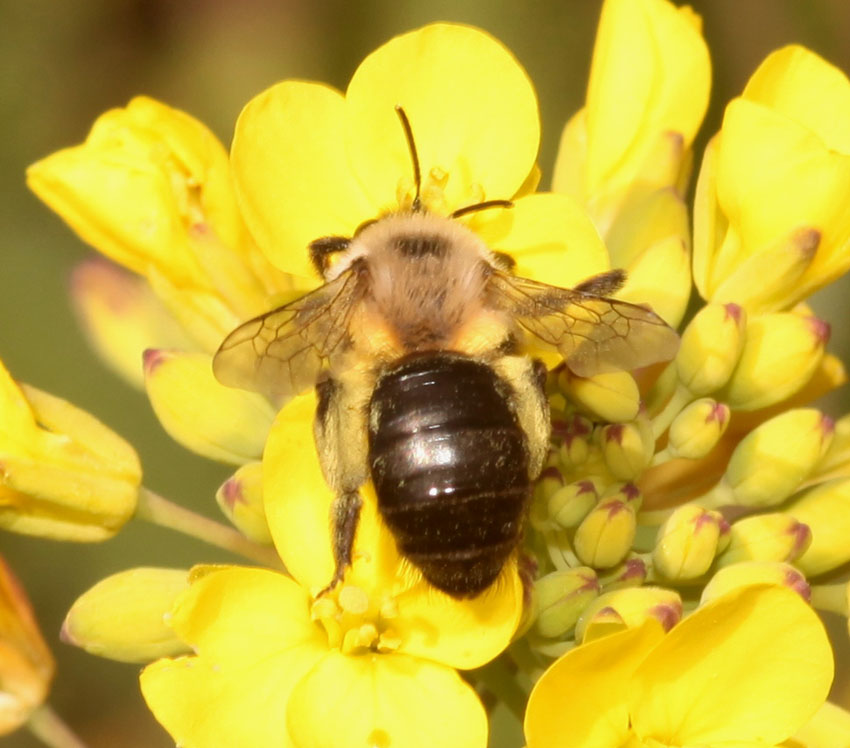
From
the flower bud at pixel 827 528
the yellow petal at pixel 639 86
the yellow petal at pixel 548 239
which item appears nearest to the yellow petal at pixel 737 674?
the flower bud at pixel 827 528

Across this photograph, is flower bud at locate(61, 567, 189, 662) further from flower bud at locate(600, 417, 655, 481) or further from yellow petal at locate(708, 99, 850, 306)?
yellow petal at locate(708, 99, 850, 306)

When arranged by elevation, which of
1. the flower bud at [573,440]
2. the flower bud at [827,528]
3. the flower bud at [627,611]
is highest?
the flower bud at [573,440]

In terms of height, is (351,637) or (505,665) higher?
(351,637)

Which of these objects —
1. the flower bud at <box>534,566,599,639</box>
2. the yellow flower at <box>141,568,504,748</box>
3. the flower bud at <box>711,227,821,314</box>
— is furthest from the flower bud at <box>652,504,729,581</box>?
the flower bud at <box>711,227,821,314</box>

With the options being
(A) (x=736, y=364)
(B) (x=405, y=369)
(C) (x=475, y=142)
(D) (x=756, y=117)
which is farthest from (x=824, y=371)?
(B) (x=405, y=369)

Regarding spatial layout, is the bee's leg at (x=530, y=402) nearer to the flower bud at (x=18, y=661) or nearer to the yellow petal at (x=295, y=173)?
the yellow petal at (x=295, y=173)

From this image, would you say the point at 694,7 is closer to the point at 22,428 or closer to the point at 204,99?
the point at 204,99

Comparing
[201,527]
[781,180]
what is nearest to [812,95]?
[781,180]

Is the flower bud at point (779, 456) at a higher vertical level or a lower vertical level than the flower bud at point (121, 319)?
lower
